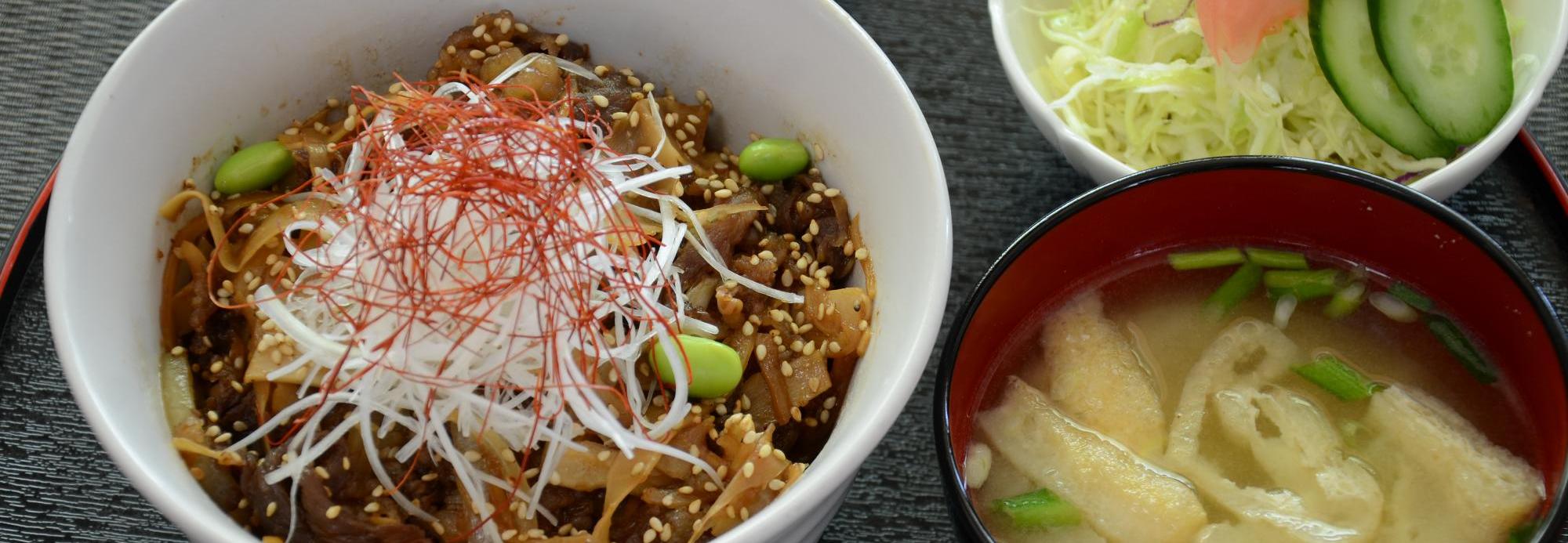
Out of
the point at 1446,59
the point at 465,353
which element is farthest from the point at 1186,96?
the point at 465,353

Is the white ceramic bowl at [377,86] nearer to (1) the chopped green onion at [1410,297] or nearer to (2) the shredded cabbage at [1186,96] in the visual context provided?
(2) the shredded cabbage at [1186,96]

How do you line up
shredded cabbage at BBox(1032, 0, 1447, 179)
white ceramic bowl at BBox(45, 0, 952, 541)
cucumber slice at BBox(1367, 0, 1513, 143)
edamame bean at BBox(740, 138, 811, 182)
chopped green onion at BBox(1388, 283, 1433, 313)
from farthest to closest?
shredded cabbage at BBox(1032, 0, 1447, 179)
cucumber slice at BBox(1367, 0, 1513, 143)
edamame bean at BBox(740, 138, 811, 182)
chopped green onion at BBox(1388, 283, 1433, 313)
white ceramic bowl at BBox(45, 0, 952, 541)

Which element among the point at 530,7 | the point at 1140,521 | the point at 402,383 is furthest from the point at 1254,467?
the point at 530,7

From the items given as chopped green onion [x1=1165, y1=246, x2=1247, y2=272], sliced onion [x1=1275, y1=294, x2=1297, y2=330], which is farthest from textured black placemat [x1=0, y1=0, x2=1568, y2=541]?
sliced onion [x1=1275, y1=294, x2=1297, y2=330]

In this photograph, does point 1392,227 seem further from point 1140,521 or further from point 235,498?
point 235,498

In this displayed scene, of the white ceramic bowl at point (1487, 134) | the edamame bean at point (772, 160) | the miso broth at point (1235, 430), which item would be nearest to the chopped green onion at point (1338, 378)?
the miso broth at point (1235, 430)

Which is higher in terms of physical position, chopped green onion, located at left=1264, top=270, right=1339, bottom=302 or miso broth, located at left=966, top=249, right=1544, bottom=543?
chopped green onion, located at left=1264, top=270, right=1339, bottom=302

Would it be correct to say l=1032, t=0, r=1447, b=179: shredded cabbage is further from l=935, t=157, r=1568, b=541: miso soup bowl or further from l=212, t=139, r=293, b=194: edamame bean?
l=212, t=139, r=293, b=194: edamame bean
